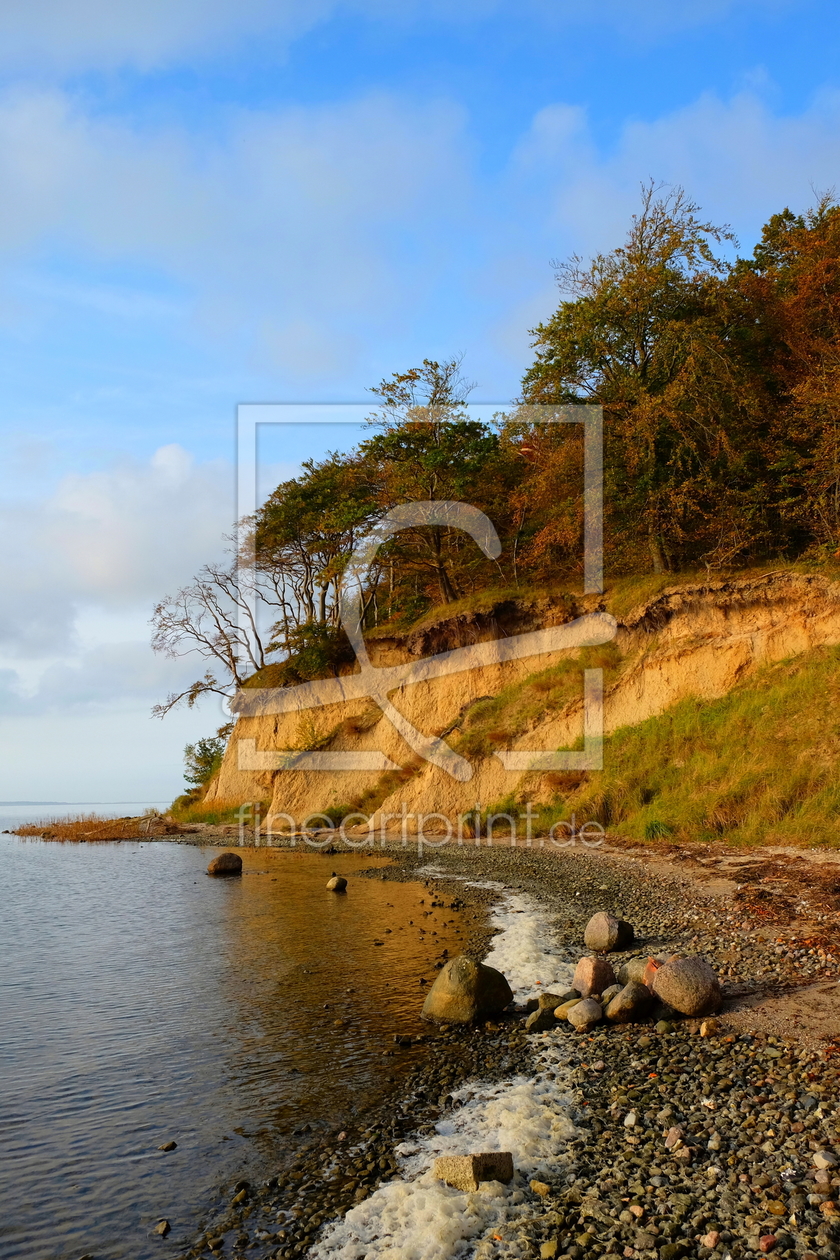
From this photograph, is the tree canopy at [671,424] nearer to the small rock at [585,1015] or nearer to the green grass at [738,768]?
the green grass at [738,768]

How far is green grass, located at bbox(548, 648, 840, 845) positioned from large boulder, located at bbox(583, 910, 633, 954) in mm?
6980

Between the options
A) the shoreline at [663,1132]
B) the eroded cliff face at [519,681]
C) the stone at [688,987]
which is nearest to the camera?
the shoreline at [663,1132]

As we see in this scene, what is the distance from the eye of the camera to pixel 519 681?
107 ft

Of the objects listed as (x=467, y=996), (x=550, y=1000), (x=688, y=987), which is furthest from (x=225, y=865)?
(x=688, y=987)

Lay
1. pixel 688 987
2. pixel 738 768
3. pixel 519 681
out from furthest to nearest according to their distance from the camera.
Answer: pixel 519 681, pixel 738 768, pixel 688 987

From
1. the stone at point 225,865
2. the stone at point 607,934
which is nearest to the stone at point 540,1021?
the stone at point 607,934

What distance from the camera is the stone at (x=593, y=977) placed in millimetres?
10164

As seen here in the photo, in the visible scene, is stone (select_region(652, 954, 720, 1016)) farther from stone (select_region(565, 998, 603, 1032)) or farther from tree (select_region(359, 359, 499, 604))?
tree (select_region(359, 359, 499, 604))

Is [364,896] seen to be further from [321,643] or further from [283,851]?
[321,643]

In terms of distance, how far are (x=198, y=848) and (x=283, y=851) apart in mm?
5916

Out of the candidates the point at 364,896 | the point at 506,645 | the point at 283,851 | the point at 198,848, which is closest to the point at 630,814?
the point at 364,896

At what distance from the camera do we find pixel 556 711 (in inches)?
1166

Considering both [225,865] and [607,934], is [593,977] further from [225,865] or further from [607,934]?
[225,865]
